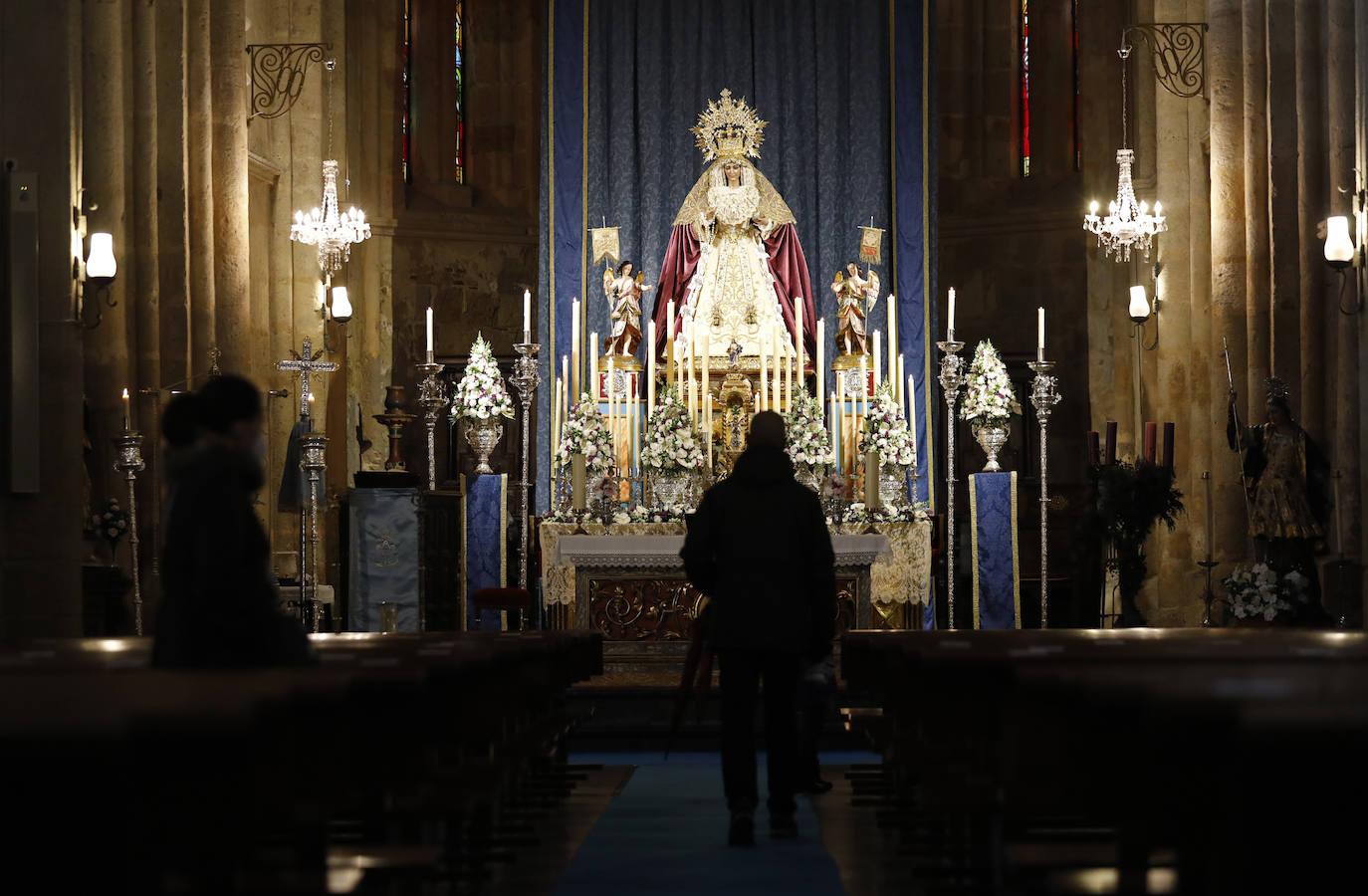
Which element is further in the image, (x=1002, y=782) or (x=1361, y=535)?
(x=1361, y=535)

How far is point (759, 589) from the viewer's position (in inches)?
303

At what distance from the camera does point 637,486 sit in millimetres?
17766

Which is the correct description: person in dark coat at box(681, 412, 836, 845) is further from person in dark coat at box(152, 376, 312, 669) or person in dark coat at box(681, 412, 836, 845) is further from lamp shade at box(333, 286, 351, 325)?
lamp shade at box(333, 286, 351, 325)

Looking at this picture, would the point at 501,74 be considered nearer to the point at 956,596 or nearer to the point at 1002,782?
the point at 956,596

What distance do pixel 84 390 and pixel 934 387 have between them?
7.79 metres

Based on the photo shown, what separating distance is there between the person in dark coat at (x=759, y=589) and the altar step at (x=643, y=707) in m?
3.13

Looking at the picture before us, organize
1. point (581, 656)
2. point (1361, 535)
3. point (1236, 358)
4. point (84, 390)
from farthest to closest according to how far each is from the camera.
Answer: point (1236, 358) < point (84, 390) < point (1361, 535) < point (581, 656)

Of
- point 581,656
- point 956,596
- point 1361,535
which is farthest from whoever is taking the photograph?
point 956,596

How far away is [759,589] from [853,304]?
10082mm

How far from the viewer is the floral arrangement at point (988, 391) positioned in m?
15.7

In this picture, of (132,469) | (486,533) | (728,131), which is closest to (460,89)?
(728,131)

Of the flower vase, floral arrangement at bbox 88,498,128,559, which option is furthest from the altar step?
floral arrangement at bbox 88,498,128,559

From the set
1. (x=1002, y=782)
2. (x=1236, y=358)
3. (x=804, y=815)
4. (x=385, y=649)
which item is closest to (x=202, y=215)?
(x=1236, y=358)

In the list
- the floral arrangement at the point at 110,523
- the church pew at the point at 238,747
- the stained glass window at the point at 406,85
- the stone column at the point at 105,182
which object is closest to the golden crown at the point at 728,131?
the stained glass window at the point at 406,85
